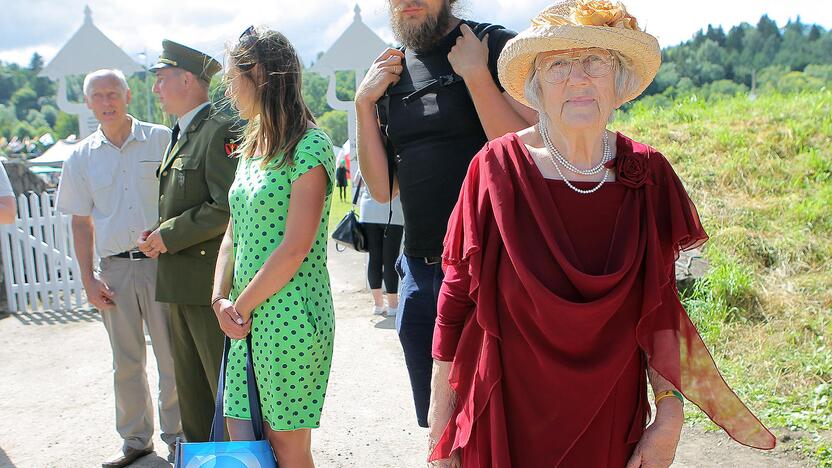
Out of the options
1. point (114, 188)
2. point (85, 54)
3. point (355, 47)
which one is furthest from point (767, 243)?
point (85, 54)

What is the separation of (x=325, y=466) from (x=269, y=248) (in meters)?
1.90

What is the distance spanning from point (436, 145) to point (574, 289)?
1.06 m

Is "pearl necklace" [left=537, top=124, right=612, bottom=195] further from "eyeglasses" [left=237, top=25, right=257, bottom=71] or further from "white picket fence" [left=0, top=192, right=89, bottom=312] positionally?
"white picket fence" [left=0, top=192, right=89, bottom=312]

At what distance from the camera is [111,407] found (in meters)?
5.45

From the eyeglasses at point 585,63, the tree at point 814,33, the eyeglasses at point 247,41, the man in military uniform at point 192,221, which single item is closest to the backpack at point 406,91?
the eyeglasses at point 247,41

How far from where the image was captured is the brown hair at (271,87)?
9.55ft

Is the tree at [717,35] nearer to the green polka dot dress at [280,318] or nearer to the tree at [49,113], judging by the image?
the green polka dot dress at [280,318]

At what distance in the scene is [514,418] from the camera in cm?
194

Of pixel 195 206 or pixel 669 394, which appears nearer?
pixel 669 394

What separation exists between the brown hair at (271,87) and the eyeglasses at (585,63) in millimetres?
1220

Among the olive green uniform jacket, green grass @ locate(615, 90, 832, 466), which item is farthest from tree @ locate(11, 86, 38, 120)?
the olive green uniform jacket

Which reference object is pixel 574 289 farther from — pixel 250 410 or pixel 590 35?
pixel 250 410

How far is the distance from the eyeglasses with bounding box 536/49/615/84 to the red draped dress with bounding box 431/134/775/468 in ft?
0.67

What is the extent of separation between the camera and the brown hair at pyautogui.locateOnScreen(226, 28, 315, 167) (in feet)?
9.55
